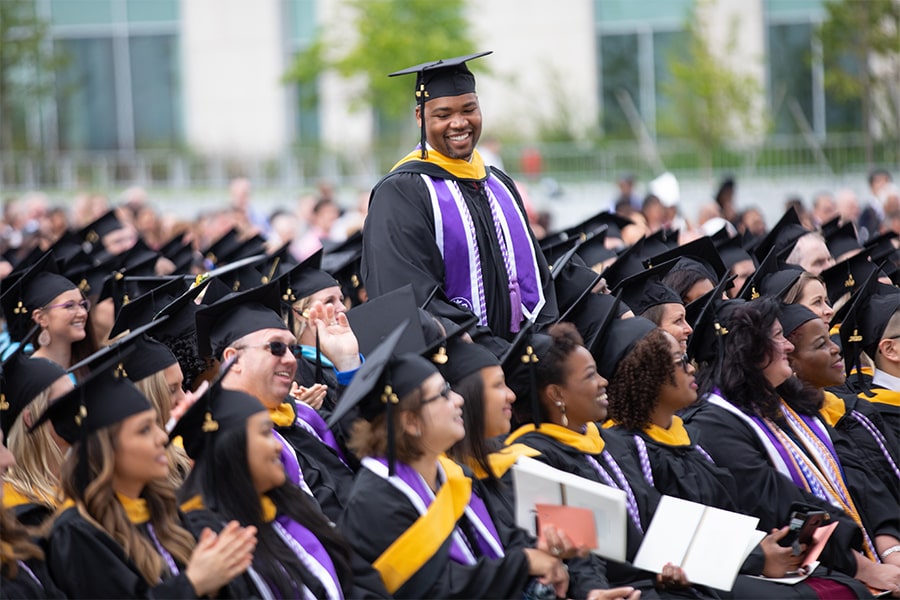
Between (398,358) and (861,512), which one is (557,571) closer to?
(398,358)

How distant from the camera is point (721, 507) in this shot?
5.46 m

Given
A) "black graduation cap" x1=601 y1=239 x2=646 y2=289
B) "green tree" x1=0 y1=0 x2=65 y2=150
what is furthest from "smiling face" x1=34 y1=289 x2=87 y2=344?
"green tree" x1=0 y1=0 x2=65 y2=150

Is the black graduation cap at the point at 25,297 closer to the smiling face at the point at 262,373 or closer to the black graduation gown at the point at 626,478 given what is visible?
the smiling face at the point at 262,373

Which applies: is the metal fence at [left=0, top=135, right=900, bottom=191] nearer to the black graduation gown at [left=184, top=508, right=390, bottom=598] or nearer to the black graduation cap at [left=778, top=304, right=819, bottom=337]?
the black graduation cap at [left=778, top=304, right=819, bottom=337]

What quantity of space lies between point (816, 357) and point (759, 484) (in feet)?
3.09

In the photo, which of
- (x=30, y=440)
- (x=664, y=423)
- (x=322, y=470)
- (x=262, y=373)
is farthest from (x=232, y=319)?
(x=664, y=423)

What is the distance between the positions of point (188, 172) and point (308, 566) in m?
21.5

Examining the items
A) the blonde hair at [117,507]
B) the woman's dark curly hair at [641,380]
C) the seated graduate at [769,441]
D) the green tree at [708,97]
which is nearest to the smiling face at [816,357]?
the seated graduate at [769,441]

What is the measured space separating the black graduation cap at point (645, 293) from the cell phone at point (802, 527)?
143 cm

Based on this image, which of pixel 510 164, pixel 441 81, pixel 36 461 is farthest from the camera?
pixel 510 164

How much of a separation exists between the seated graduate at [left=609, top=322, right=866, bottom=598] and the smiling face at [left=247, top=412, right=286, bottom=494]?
5.98ft

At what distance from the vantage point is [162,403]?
508cm

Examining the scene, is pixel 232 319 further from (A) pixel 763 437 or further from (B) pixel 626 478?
(A) pixel 763 437

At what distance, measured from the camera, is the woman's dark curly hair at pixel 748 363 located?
5812 mm
